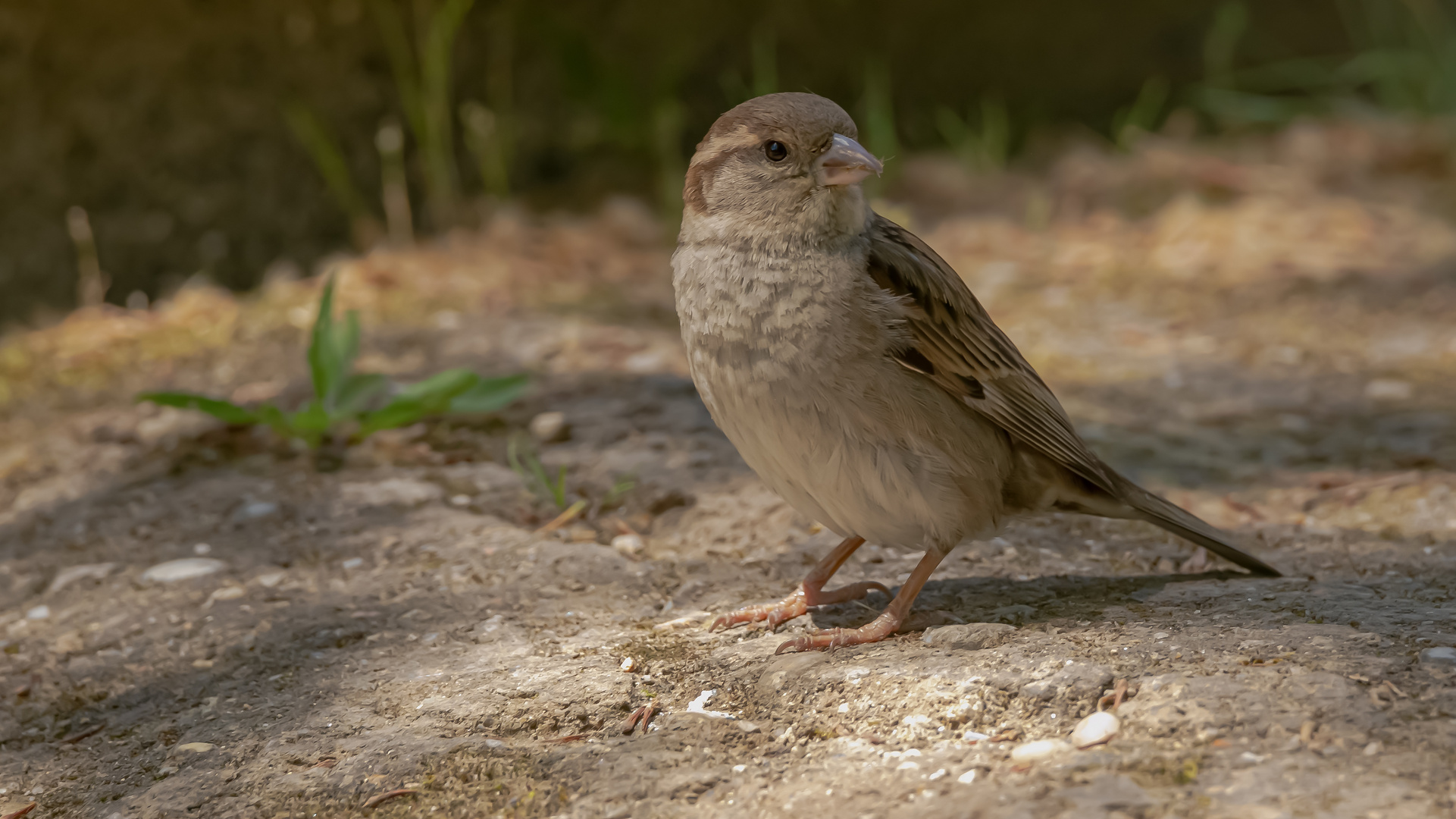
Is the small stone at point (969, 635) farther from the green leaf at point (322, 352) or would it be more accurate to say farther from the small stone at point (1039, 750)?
the green leaf at point (322, 352)

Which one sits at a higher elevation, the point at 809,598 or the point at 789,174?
the point at 789,174

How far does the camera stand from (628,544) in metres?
3.42

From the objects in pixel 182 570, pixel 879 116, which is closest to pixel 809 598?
pixel 182 570

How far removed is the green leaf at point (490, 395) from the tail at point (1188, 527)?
6.40 ft

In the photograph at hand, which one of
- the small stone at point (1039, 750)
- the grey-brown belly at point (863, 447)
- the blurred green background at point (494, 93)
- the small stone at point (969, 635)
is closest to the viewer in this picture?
the small stone at point (1039, 750)

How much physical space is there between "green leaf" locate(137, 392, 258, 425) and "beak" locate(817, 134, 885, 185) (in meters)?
2.06

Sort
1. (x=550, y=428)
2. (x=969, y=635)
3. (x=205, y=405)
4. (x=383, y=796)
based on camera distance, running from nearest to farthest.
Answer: (x=383, y=796)
(x=969, y=635)
(x=205, y=405)
(x=550, y=428)

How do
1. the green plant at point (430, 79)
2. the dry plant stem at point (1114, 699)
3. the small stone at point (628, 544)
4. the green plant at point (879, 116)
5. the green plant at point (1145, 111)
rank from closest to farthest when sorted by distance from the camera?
the dry plant stem at point (1114, 699) < the small stone at point (628, 544) < the green plant at point (430, 79) < the green plant at point (879, 116) < the green plant at point (1145, 111)

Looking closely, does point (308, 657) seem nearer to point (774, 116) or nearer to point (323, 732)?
point (323, 732)

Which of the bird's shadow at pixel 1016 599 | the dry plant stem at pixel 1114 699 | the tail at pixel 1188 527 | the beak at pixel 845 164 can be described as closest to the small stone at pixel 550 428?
the bird's shadow at pixel 1016 599

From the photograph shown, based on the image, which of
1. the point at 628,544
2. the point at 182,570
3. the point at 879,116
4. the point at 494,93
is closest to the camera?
the point at 182,570

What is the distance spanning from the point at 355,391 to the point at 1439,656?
123 inches

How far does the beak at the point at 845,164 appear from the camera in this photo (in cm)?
267

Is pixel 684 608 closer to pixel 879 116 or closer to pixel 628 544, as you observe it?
pixel 628 544
